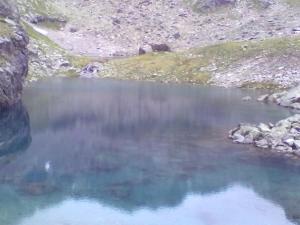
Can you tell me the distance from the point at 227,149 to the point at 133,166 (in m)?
14.2

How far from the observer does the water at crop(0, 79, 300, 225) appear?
4113 cm

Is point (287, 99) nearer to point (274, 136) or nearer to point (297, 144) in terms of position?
point (274, 136)

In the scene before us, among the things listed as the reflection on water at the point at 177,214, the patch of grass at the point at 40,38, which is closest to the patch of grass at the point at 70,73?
the patch of grass at the point at 40,38

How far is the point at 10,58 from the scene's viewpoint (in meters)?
87.9

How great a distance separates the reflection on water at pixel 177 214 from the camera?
39.3 m

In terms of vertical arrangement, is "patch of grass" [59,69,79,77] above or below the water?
below

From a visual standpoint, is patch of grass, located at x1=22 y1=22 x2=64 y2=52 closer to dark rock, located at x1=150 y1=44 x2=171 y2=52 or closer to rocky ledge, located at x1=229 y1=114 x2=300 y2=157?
dark rock, located at x1=150 y1=44 x2=171 y2=52

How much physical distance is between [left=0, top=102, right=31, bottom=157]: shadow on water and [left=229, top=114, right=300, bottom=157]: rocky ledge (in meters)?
26.5

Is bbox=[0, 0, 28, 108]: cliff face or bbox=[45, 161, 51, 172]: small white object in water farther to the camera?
bbox=[0, 0, 28, 108]: cliff face

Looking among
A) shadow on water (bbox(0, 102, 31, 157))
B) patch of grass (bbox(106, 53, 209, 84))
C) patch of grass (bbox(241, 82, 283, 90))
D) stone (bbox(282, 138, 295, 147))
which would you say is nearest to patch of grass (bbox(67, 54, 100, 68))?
patch of grass (bbox(106, 53, 209, 84))

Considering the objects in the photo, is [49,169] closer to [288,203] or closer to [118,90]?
[288,203]

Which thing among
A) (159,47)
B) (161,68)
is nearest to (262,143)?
(161,68)

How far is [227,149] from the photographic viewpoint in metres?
63.2

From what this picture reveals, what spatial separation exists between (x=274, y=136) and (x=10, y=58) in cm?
4542
